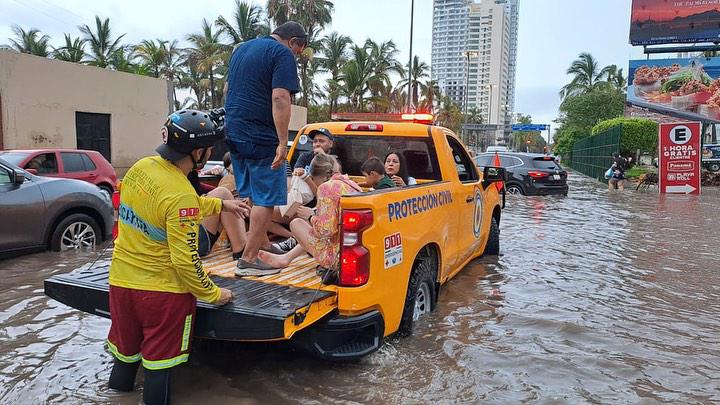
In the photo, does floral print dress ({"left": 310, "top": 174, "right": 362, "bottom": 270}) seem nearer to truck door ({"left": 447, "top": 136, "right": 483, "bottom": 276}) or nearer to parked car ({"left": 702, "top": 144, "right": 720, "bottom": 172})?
truck door ({"left": 447, "top": 136, "right": 483, "bottom": 276})

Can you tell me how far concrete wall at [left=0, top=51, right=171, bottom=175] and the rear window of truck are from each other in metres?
14.3

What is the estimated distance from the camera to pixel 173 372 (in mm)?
3725

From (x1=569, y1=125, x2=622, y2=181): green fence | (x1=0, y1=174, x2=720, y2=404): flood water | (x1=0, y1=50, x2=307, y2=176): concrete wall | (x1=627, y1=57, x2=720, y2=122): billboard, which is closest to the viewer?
(x1=0, y1=174, x2=720, y2=404): flood water

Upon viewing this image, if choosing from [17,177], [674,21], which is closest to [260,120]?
[17,177]

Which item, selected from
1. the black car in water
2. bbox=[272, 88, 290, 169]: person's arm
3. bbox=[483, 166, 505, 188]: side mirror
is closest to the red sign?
the black car in water

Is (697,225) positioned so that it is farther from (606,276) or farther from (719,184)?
(719,184)

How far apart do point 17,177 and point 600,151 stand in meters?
26.7

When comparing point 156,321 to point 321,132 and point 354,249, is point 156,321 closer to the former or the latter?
point 354,249

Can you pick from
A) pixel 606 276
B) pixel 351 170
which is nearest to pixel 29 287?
pixel 351 170

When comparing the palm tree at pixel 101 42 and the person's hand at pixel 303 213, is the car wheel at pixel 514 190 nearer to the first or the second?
the person's hand at pixel 303 213

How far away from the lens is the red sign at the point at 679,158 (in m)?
19.0

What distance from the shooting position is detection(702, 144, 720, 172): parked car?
2684cm

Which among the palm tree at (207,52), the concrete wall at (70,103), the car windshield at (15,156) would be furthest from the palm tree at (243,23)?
the car windshield at (15,156)

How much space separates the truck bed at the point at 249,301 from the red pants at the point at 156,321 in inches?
7.7
